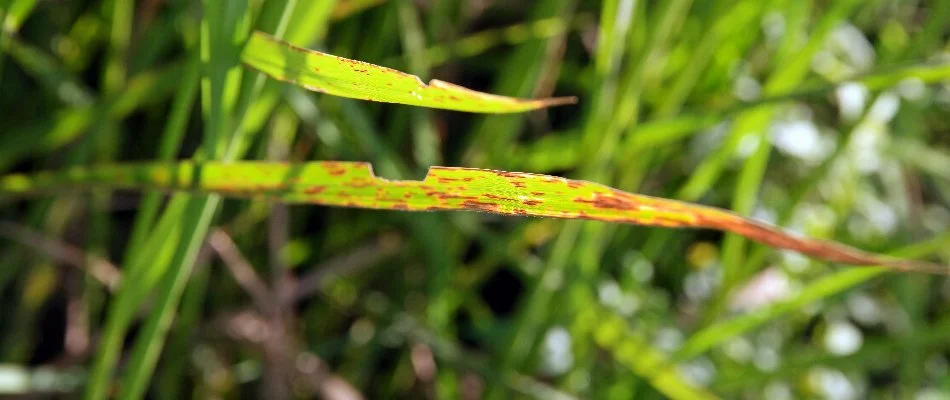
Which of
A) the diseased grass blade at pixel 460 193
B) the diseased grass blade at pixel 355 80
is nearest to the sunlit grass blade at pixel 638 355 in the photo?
the diseased grass blade at pixel 460 193

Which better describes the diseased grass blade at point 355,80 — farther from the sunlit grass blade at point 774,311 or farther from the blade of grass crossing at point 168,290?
the sunlit grass blade at point 774,311

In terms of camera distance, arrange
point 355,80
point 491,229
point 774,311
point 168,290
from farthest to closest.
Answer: point 491,229, point 774,311, point 168,290, point 355,80

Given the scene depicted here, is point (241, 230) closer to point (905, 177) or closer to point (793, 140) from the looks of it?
point (793, 140)

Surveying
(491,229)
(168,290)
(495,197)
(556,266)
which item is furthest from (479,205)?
(491,229)

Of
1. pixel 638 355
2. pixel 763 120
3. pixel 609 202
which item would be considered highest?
pixel 609 202

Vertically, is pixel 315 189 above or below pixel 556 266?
above

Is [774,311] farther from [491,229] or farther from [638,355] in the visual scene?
[491,229]
